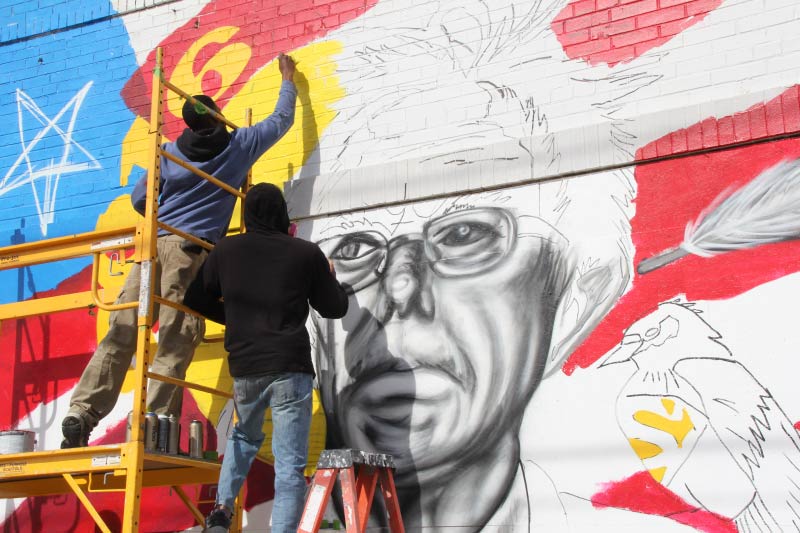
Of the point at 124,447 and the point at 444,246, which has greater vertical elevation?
the point at 444,246

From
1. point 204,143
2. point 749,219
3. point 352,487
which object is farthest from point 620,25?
point 352,487

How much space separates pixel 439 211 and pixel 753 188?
6.16 feet

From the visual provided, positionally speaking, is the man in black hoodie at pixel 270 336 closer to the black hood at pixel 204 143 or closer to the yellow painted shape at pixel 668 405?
the black hood at pixel 204 143

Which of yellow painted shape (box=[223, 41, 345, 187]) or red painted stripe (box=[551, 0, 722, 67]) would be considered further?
yellow painted shape (box=[223, 41, 345, 187])

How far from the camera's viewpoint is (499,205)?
6320 mm

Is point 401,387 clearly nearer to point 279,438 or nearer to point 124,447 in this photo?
point 279,438

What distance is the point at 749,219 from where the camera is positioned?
18.6ft

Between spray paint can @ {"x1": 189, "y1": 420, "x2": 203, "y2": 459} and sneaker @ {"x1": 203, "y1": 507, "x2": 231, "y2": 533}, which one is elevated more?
spray paint can @ {"x1": 189, "y1": 420, "x2": 203, "y2": 459}

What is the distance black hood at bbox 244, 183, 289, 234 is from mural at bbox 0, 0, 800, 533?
1184mm

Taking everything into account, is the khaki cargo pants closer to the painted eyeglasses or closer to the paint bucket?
the paint bucket

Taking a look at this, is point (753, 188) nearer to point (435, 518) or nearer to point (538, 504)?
point (538, 504)

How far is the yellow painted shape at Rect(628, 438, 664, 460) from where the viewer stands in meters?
5.46

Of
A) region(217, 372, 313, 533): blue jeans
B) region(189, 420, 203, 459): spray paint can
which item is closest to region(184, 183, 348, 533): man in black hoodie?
region(217, 372, 313, 533): blue jeans

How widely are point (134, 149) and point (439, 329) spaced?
2.90 metres
